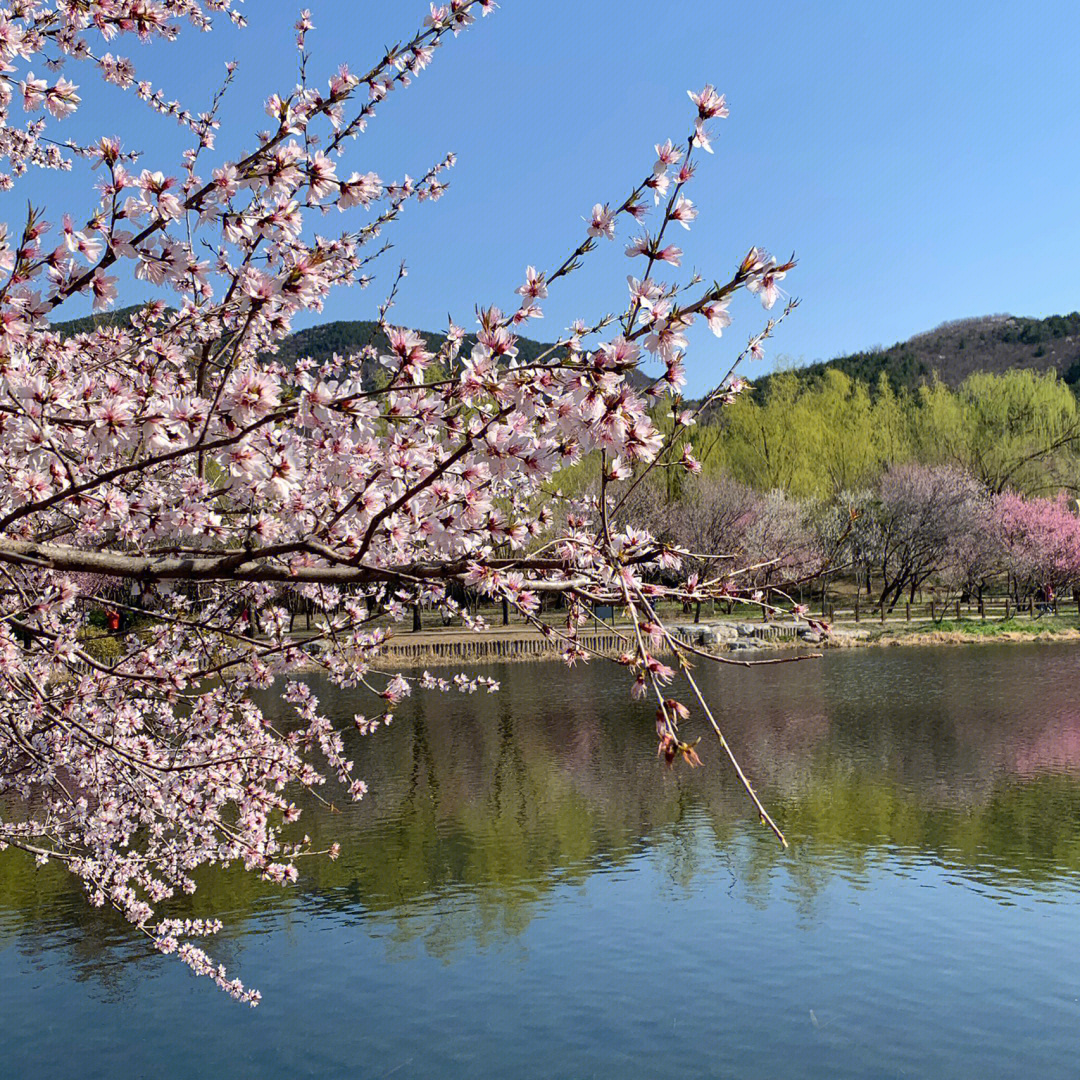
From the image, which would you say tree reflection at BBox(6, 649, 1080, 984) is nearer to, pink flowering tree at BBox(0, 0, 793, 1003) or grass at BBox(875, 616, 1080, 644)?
pink flowering tree at BBox(0, 0, 793, 1003)

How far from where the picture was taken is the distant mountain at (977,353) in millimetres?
106438

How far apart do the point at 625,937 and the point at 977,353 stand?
124 m

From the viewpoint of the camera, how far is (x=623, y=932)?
1108 centimetres

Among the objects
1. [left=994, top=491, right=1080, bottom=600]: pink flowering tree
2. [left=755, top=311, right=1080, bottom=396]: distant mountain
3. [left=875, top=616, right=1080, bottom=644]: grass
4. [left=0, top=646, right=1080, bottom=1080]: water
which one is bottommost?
[left=0, top=646, right=1080, bottom=1080]: water

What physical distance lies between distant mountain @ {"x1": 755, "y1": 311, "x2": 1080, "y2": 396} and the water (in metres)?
91.3

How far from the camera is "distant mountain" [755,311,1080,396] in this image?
106 m

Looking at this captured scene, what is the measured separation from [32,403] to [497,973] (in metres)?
8.82

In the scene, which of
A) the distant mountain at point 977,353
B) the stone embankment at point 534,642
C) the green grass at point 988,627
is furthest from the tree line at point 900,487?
the distant mountain at point 977,353

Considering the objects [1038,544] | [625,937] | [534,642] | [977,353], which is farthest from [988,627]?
[977,353]

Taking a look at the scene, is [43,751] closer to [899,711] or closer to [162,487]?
[162,487]

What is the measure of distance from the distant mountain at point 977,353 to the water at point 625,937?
9133cm

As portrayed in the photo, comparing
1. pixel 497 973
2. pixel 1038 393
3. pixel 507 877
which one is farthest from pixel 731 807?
pixel 1038 393

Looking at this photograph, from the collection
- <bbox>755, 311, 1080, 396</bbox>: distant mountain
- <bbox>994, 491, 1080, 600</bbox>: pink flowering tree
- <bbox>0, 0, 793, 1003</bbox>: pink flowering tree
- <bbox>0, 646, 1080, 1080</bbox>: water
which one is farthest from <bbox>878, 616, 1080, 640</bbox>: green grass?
<bbox>755, 311, 1080, 396</bbox>: distant mountain

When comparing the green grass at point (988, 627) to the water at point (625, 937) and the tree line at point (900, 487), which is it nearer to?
the tree line at point (900, 487)
